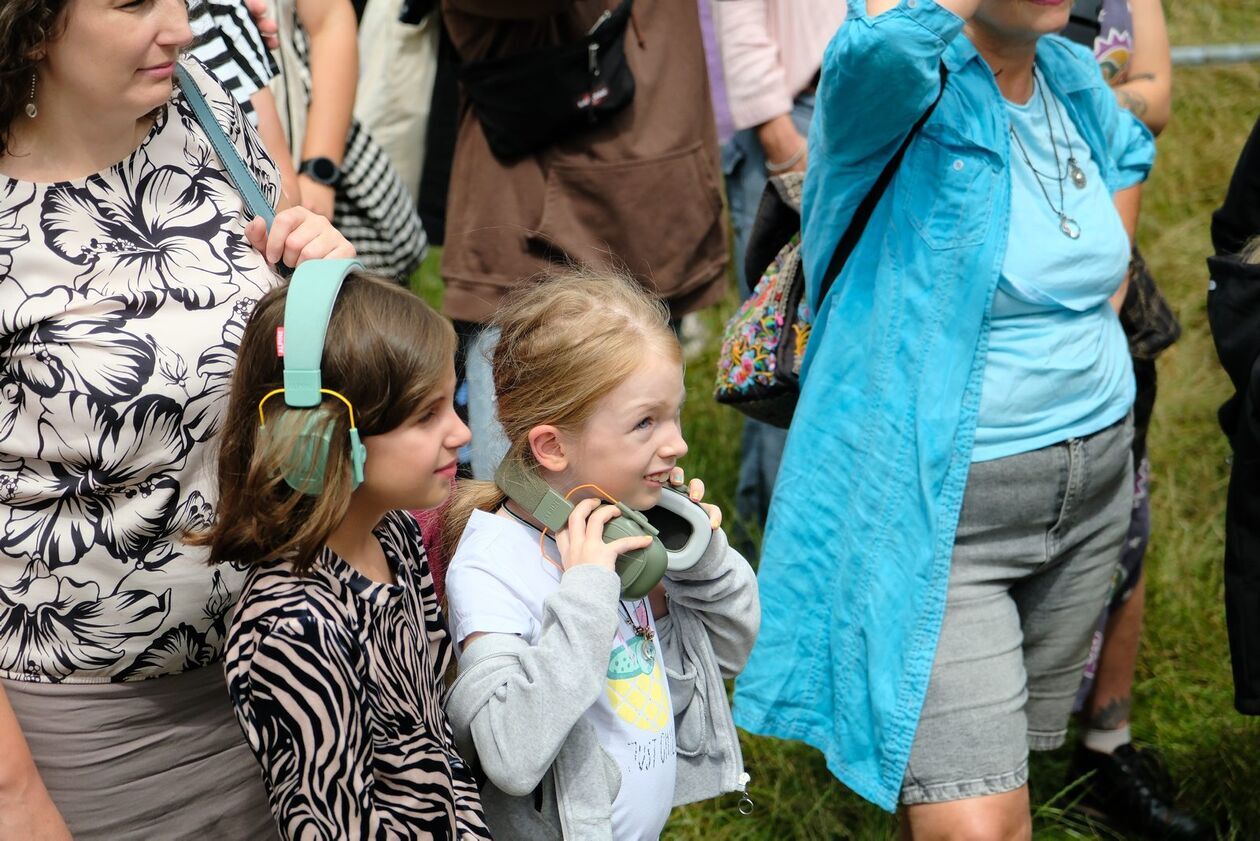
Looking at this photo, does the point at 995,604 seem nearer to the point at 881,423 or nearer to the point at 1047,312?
the point at 881,423

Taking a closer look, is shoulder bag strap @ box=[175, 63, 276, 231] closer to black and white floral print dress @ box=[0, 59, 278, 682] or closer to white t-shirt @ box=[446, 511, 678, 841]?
black and white floral print dress @ box=[0, 59, 278, 682]

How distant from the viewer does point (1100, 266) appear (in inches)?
100

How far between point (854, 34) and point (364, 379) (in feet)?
3.18

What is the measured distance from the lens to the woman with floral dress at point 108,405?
6.00ft

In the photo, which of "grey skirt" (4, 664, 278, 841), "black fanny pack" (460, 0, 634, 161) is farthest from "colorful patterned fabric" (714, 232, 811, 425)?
"grey skirt" (4, 664, 278, 841)

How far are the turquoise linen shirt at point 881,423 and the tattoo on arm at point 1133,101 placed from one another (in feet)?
2.36

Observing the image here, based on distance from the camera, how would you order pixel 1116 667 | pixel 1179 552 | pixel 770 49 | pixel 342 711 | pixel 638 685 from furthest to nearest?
1. pixel 1179 552
2. pixel 770 49
3. pixel 1116 667
4. pixel 638 685
5. pixel 342 711

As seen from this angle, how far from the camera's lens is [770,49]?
12.1 feet

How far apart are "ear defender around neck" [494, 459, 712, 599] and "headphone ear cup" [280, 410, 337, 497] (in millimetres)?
374

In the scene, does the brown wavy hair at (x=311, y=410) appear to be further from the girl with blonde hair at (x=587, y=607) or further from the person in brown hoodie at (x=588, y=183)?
the person in brown hoodie at (x=588, y=183)

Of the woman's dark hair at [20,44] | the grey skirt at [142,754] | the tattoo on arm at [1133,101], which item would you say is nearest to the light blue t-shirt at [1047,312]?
the tattoo on arm at [1133,101]

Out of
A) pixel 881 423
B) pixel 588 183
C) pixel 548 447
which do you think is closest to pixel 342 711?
pixel 548 447

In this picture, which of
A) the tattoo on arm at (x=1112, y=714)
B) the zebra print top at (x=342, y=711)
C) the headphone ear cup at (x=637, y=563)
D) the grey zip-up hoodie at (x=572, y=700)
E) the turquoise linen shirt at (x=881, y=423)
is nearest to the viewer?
the zebra print top at (x=342, y=711)

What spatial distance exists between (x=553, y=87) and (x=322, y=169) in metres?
0.53
